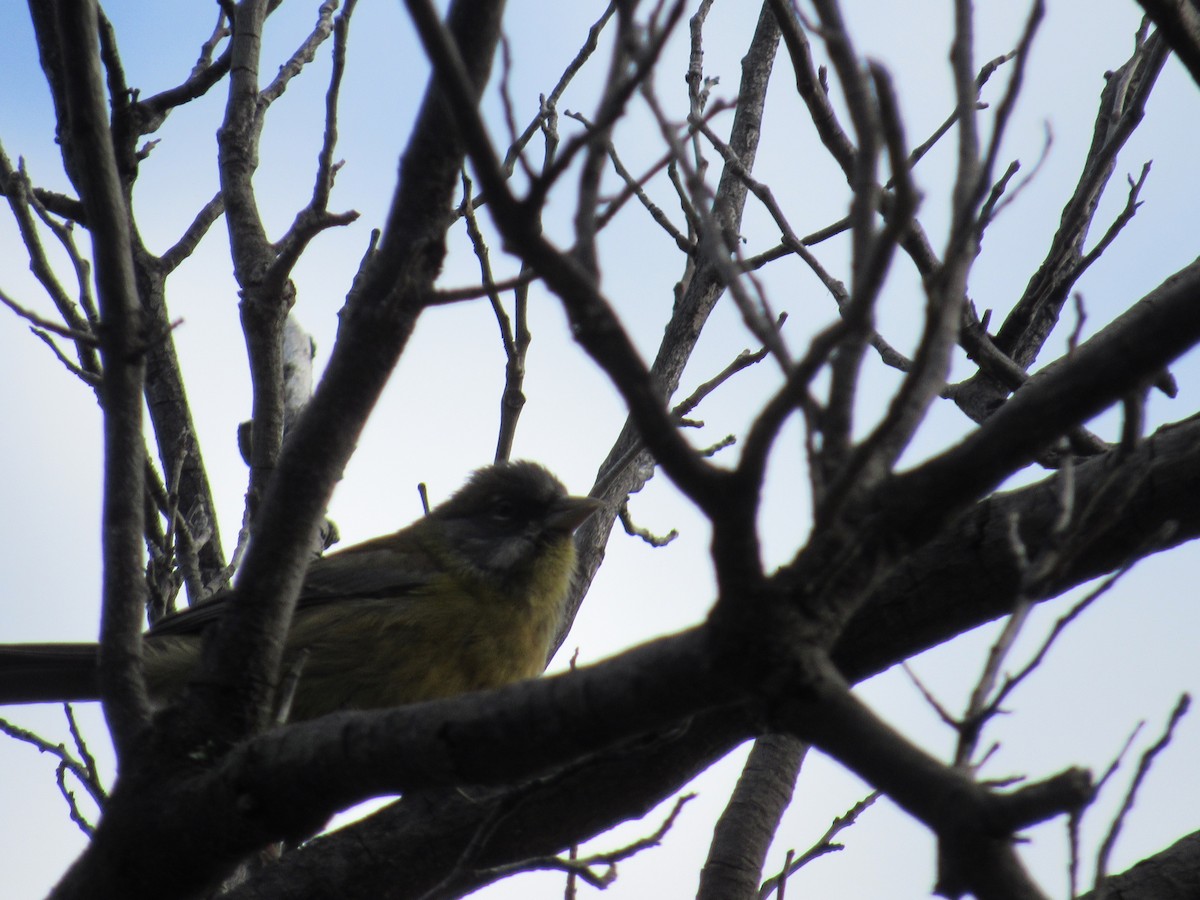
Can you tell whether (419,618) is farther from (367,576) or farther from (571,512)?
(571,512)

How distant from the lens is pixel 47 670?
5.89 metres

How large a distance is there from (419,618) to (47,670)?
164 centimetres

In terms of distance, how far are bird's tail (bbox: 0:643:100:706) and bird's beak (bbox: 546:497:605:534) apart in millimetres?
2272

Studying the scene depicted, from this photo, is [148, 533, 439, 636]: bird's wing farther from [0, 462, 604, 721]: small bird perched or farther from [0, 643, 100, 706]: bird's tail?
[0, 643, 100, 706]: bird's tail

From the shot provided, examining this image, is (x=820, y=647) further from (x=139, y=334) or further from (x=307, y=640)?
(x=307, y=640)

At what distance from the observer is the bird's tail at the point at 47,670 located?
586 centimetres

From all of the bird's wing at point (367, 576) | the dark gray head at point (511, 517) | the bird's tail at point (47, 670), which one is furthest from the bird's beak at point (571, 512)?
the bird's tail at point (47, 670)

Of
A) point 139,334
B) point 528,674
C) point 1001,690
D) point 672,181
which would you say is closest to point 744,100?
point 672,181

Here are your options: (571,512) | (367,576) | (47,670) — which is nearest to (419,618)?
(367,576)

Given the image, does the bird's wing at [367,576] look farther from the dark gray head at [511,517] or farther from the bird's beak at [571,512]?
the bird's beak at [571,512]

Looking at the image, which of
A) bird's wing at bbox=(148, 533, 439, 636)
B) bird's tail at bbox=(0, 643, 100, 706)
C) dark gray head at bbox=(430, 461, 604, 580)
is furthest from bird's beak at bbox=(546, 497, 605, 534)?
bird's tail at bbox=(0, 643, 100, 706)

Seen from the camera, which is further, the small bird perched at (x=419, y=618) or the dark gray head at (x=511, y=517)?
the dark gray head at (x=511, y=517)

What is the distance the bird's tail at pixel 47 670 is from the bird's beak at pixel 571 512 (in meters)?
2.27

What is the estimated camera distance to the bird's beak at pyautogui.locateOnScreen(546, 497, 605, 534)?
6.54 metres
